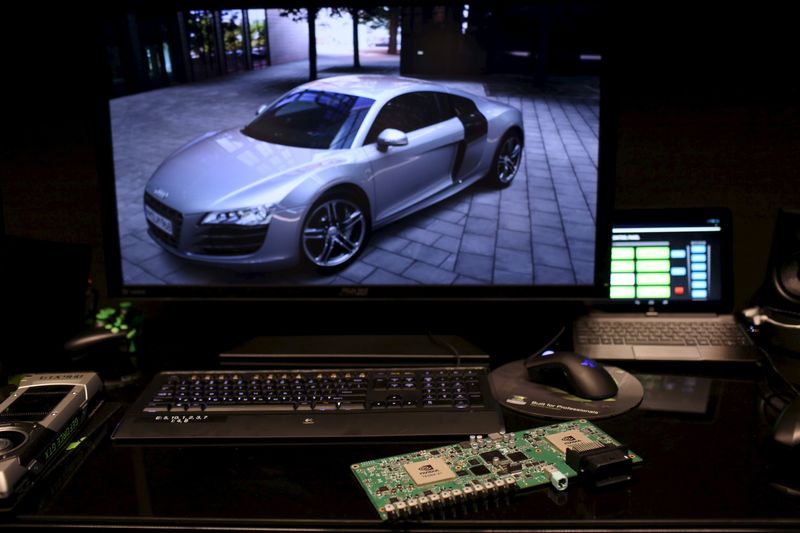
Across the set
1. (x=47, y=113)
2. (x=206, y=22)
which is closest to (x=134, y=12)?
(x=206, y=22)

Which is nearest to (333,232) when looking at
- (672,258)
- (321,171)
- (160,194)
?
(321,171)

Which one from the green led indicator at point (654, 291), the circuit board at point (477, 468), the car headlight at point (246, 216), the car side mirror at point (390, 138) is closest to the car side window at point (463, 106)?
the car side mirror at point (390, 138)

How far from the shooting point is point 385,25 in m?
1.39

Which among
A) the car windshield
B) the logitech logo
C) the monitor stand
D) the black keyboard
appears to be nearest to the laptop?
the monitor stand

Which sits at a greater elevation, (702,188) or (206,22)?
(206,22)

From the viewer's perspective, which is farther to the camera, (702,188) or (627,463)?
(702,188)

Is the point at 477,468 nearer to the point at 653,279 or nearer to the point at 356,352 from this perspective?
the point at 356,352

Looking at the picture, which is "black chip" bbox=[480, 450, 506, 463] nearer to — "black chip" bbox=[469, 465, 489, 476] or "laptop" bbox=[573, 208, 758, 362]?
"black chip" bbox=[469, 465, 489, 476]

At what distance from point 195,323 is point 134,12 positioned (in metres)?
0.74

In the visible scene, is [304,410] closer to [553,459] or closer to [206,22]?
[553,459]

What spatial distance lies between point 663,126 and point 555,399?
0.74 meters

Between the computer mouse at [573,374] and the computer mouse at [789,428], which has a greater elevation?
the computer mouse at [789,428]

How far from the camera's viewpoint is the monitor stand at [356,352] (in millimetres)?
Result: 1452

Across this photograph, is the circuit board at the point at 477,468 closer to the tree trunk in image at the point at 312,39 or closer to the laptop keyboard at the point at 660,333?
the laptop keyboard at the point at 660,333
